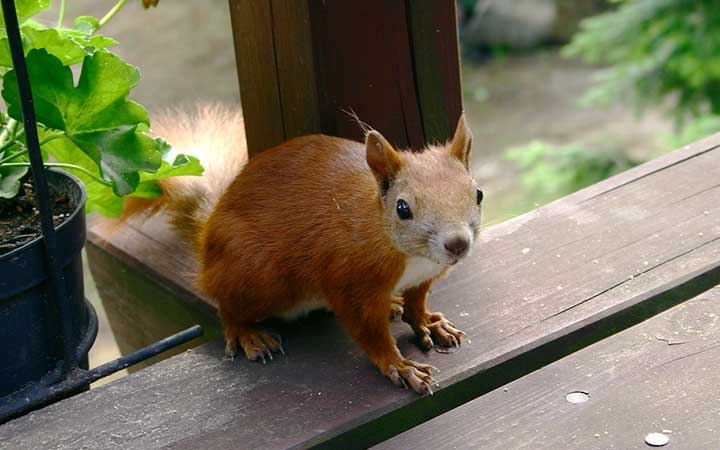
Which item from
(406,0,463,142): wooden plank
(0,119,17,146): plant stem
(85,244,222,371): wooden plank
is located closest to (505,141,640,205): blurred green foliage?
(85,244,222,371): wooden plank

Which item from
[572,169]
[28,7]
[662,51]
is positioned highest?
[28,7]

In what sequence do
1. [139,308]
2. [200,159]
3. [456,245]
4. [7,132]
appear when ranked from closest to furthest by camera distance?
[456,245], [7,132], [200,159], [139,308]

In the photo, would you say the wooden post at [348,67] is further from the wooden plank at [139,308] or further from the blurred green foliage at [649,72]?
the blurred green foliage at [649,72]

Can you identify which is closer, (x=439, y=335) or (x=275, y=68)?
(x=439, y=335)

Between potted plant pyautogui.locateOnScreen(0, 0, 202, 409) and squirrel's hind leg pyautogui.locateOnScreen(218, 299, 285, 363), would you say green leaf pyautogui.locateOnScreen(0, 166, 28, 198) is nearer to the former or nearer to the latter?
potted plant pyautogui.locateOnScreen(0, 0, 202, 409)

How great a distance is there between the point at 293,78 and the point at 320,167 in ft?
0.55

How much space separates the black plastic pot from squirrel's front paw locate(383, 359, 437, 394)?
474 mm

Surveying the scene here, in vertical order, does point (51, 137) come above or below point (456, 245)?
above

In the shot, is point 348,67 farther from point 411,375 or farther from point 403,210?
point 411,375

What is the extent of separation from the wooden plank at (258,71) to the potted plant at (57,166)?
0.48 feet

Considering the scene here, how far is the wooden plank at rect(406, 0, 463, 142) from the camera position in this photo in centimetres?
164

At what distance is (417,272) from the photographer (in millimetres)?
1481

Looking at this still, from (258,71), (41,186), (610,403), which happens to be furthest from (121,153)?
(610,403)

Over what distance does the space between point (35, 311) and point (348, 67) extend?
0.58m
